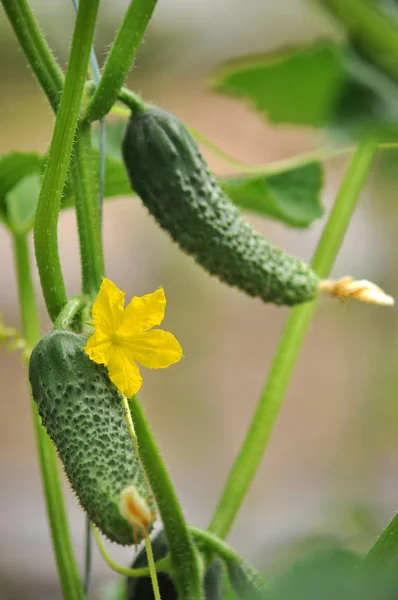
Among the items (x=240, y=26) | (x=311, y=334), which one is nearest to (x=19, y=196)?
(x=240, y=26)

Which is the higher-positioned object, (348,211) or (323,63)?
(323,63)

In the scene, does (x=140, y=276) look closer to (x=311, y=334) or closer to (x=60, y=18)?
(x=311, y=334)

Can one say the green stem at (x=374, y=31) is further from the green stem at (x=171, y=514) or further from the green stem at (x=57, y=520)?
the green stem at (x=57, y=520)

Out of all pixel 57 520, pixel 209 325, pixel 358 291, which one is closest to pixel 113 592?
pixel 57 520

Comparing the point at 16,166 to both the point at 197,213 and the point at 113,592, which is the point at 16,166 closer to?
the point at 197,213

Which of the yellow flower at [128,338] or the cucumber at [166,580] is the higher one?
the yellow flower at [128,338]

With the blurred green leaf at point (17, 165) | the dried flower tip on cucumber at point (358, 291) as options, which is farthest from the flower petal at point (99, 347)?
the blurred green leaf at point (17, 165)
